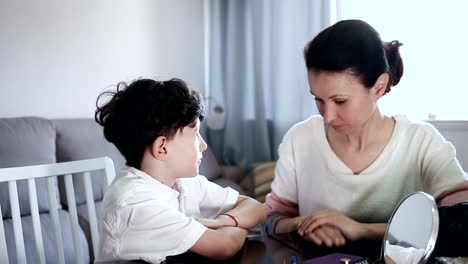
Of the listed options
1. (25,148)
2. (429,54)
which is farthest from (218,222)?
(429,54)

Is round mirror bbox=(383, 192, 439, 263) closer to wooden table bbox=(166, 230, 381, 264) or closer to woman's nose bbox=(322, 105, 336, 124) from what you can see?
wooden table bbox=(166, 230, 381, 264)

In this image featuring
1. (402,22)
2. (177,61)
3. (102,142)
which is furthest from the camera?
(177,61)

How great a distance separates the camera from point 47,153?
2094 millimetres

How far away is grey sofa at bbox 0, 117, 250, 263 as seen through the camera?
1.86 m

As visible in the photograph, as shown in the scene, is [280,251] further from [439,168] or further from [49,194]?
[49,194]

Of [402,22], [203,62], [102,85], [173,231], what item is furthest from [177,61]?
[173,231]

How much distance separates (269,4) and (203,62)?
2.23 ft

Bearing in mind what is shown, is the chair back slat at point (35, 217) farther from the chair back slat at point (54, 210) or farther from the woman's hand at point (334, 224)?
the woman's hand at point (334, 224)

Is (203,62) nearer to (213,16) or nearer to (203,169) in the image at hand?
(213,16)

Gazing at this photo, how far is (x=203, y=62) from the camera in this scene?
334 centimetres

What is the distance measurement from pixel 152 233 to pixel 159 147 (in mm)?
224

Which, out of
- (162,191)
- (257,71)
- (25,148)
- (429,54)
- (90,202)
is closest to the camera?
(162,191)

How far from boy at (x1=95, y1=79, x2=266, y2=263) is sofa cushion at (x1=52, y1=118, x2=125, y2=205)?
1.13m

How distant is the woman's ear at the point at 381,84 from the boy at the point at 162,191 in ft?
1.45
